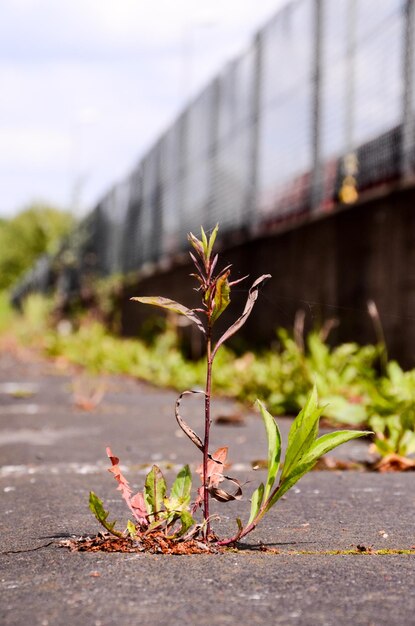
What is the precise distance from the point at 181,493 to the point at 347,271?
16.5 feet

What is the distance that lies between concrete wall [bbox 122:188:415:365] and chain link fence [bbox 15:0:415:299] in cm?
18

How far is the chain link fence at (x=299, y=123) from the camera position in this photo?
6504 mm

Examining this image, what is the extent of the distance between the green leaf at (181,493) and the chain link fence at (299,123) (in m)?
4.40

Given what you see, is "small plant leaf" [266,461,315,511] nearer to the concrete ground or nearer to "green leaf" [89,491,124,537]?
the concrete ground

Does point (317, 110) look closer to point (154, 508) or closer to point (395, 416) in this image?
point (395, 416)

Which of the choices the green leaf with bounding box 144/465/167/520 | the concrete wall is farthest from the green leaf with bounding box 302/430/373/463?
→ the concrete wall

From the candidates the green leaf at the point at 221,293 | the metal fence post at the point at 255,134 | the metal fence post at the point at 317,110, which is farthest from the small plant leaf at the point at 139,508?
the metal fence post at the point at 255,134

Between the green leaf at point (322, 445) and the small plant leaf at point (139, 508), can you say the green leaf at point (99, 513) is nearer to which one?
the small plant leaf at point (139, 508)

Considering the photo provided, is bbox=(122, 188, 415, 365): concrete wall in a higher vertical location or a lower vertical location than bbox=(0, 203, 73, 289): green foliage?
lower

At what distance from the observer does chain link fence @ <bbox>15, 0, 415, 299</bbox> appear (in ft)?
21.3

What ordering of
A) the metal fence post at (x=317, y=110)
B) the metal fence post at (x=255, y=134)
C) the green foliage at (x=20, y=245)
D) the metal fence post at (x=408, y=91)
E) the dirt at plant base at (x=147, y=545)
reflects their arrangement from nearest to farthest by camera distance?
1. the dirt at plant base at (x=147, y=545)
2. the metal fence post at (x=408, y=91)
3. the metal fence post at (x=317, y=110)
4. the metal fence post at (x=255, y=134)
5. the green foliage at (x=20, y=245)

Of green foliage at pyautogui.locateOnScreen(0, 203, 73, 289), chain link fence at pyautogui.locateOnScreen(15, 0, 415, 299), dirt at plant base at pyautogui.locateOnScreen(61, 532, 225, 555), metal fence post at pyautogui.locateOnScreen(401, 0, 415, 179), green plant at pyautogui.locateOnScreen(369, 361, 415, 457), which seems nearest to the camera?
dirt at plant base at pyautogui.locateOnScreen(61, 532, 225, 555)

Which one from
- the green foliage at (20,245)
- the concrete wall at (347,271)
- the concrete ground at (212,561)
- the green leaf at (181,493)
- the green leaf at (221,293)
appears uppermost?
the green foliage at (20,245)

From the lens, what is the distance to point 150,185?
49.4ft
